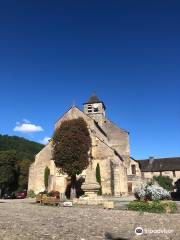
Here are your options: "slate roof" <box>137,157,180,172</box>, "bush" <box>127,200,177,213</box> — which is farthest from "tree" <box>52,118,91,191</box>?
"slate roof" <box>137,157,180,172</box>

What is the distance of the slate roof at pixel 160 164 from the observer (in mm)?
69375

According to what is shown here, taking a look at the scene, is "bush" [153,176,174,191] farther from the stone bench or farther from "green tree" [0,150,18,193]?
the stone bench

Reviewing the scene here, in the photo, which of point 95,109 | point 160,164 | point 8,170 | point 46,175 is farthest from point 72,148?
point 160,164

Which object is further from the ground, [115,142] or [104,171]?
[115,142]

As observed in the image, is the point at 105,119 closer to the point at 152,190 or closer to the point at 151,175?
the point at 151,175

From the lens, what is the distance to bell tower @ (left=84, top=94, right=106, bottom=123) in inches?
2221

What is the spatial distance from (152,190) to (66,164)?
16.8 m

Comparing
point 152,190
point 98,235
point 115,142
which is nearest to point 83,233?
point 98,235

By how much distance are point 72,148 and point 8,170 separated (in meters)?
24.3

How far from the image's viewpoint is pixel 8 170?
53.7m

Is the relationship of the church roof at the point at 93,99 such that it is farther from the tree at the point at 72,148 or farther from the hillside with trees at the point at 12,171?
the tree at the point at 72,148

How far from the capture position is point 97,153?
41.2 m

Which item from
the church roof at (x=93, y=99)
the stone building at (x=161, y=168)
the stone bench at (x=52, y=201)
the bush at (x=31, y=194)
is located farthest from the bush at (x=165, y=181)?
the stone bench at (x=52, y=201)

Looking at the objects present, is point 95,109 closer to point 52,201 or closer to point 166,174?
point 166,174
